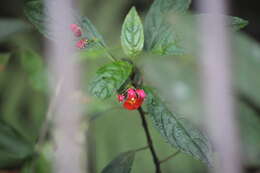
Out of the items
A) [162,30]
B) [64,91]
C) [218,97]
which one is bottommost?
[218,97]

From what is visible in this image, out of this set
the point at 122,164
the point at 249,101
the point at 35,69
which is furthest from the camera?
the point at 249,101

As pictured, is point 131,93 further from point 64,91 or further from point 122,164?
point 64,91

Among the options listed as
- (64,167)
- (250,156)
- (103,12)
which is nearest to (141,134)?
(250,156)

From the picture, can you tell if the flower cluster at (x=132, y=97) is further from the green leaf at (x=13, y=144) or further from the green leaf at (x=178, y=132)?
the green leaf at (x=13, y=144)

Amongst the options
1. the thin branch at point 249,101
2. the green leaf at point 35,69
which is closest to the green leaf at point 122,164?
the green leaf at point 35,69

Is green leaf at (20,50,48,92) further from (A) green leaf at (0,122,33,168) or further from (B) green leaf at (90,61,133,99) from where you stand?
(B) green leaf at (90,61,133,99)

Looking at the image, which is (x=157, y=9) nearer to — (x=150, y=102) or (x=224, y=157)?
(x=150, y=102)

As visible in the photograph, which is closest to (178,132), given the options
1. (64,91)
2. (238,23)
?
(238,23)
